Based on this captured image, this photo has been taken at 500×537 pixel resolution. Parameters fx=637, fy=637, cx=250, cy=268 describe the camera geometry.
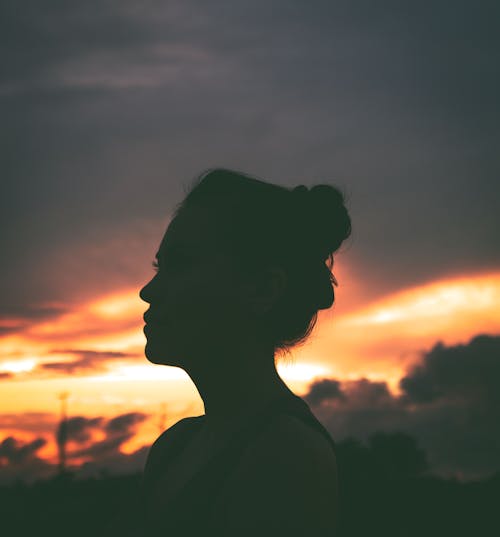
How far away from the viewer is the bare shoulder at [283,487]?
7.78 feet

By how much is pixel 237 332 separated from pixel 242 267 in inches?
13.2

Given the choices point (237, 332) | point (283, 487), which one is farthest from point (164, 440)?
point (283, 487)

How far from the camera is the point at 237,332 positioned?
123 inches

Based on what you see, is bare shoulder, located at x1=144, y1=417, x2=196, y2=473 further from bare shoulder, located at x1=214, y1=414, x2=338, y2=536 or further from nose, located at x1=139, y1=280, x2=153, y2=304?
bare shoulder, located at x1=214, y1=414, x2=338, y2=536

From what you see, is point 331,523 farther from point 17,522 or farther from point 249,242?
point 17,522

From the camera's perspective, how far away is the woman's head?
315cm

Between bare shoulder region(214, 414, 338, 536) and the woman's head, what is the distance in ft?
2.16

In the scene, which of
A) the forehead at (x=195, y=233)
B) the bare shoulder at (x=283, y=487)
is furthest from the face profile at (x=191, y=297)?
the bare shoulder at (x=283, y=487)

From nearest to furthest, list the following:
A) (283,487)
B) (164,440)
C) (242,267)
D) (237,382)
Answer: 1. (283,487)
2. (237,382)
3. (242,267)
4. (164,440)

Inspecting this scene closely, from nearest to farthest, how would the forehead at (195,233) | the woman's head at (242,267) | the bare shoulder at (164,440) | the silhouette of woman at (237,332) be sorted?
the silhouette of woman at (237,332) → the woman's head at (242,267) → the forehead at (195,233) → the bare shoulder at (164,440)

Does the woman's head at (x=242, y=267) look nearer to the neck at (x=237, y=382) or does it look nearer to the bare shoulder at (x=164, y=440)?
the neck at (x=237, y=382)

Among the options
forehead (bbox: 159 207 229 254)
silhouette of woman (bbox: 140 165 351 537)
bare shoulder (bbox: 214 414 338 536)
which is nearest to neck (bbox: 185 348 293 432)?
silhouette of woman (bbox: 140 165 351 537)

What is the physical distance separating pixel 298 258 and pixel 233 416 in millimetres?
867

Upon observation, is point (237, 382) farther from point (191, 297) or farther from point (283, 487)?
point (283, 487)
